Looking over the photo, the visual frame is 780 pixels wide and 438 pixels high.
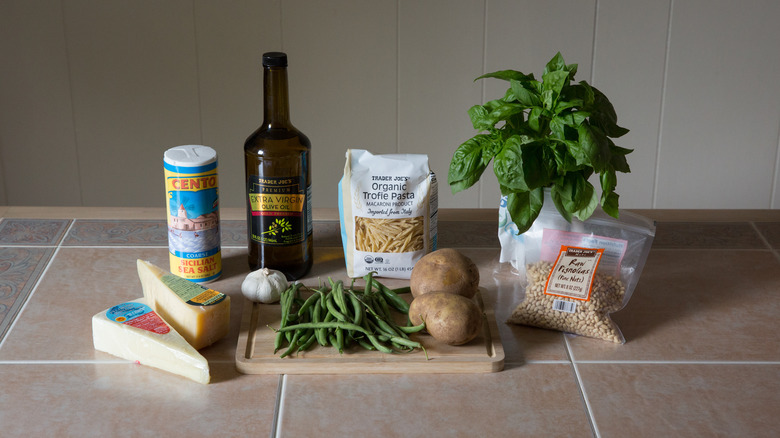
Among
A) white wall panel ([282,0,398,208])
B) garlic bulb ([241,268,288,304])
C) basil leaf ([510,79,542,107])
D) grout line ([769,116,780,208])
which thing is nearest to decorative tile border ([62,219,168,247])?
garlic bulb ([241,268,288,304])

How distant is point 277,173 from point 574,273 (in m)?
0.49

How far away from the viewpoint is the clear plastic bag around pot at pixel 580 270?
1.18 meters

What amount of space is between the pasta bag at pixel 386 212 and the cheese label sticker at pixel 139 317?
36cm

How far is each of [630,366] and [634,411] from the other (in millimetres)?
110

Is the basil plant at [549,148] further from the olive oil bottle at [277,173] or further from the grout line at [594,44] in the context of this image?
the grout line at [594,44]

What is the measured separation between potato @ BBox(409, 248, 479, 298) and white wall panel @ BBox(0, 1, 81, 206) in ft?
5.14

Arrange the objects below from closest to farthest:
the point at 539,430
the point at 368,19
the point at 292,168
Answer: the point at 539,430 < the point at 292,168 < the point at 368,19

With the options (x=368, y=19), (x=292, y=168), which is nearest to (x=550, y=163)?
(x=292, y=168)

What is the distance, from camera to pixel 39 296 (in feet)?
4.29

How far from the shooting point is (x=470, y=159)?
3.97 feet

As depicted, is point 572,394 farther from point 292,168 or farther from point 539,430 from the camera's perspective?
point 292,168

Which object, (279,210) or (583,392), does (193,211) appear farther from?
(583,392)

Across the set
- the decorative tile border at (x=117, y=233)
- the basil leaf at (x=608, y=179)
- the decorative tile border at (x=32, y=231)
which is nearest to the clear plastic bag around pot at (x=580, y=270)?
the basil leaf at (x=608, y=179)

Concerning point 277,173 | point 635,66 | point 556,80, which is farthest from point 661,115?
point 277,173
